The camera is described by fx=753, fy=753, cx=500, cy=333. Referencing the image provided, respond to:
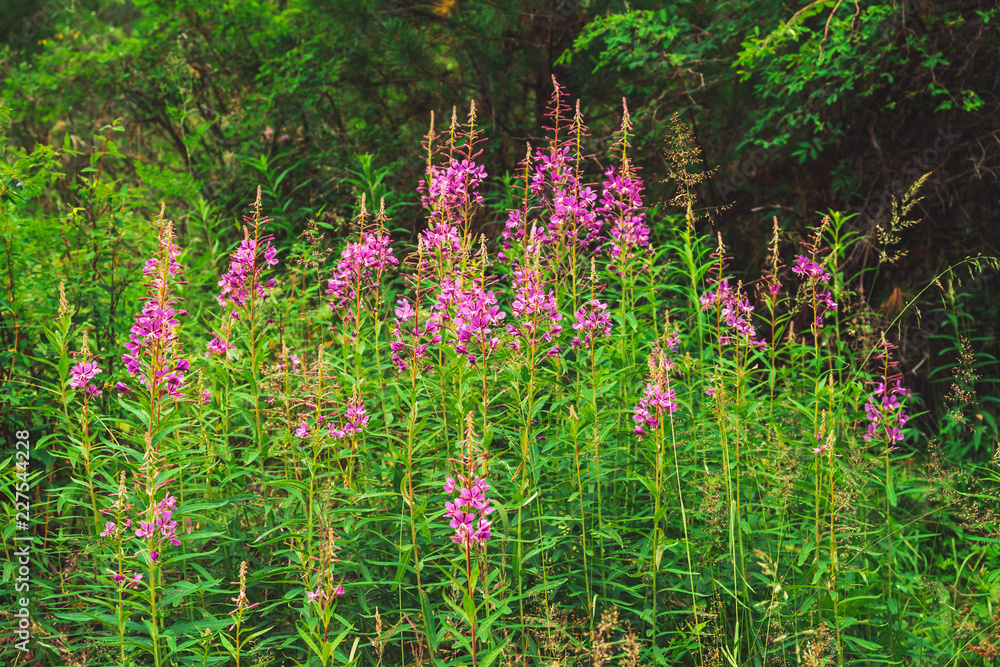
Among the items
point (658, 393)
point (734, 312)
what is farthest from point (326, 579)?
point (734, 312)

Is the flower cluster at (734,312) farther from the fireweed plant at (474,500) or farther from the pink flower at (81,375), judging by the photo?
the pink flower at (81,375)

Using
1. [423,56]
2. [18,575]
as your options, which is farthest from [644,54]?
[18,575]

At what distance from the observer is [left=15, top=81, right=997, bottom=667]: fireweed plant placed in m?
2.34

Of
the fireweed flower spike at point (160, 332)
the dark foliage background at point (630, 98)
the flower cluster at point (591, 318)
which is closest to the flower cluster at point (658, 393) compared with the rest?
the flower cluster at point (591, 318)

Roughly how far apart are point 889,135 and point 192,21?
6.78m

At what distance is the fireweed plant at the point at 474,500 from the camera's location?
2336 millimetres

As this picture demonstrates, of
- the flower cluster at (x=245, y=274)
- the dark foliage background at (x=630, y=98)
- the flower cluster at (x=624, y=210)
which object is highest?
the dark foliage background at (x=630, y=98)

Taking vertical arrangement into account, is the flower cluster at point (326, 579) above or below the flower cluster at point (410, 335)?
below

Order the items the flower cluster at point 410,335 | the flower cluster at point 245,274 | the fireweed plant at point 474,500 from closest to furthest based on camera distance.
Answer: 1. the fireweed plant at point 474,500
2. the flower cluster at point 410,335
3. the flower cluster at point 245,274

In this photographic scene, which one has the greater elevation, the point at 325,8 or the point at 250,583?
the point at 325,8

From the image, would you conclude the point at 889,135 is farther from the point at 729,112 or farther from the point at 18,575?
the point at 18,575

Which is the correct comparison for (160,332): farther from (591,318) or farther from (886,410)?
(886,410)

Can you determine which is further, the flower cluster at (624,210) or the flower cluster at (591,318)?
the flower cluster at (624,210)

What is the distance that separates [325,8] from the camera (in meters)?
6.35
